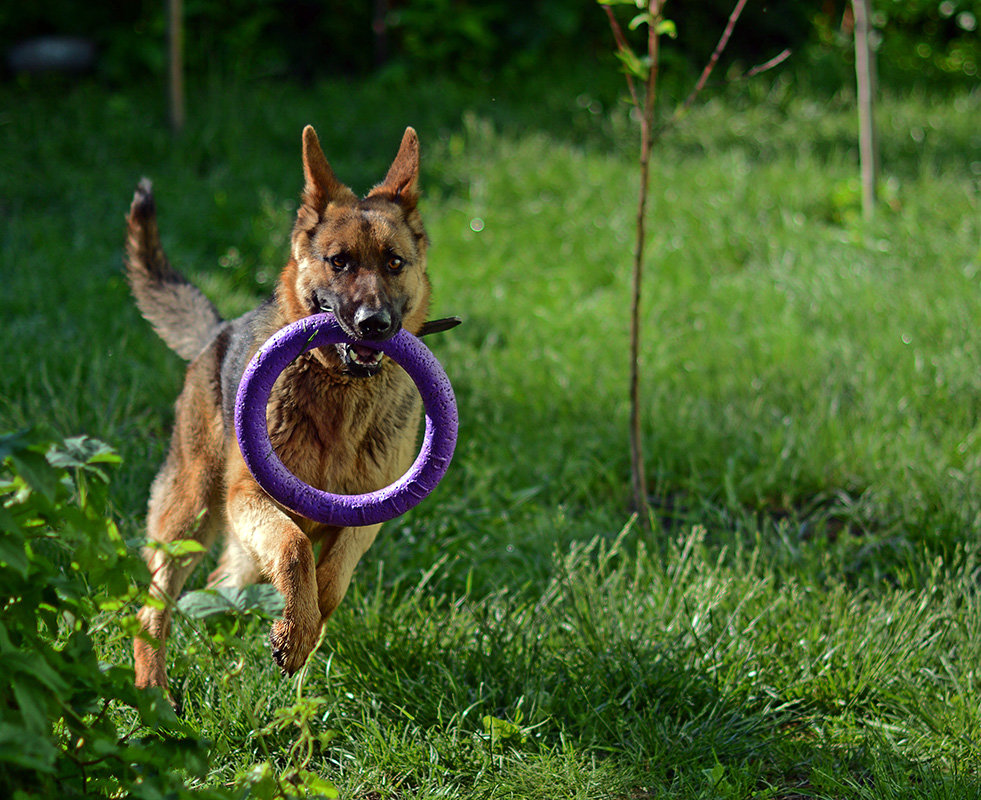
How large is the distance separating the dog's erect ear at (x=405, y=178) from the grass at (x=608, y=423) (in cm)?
143

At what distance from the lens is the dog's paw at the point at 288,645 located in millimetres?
2699

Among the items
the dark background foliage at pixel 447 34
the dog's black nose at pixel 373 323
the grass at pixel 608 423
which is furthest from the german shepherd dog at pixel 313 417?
the dark background foliage at pixel 447 34

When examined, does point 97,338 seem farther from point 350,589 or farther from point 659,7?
point 659,7

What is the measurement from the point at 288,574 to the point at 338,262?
38.4 inches

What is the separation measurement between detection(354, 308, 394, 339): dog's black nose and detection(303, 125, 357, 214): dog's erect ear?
2.10ft

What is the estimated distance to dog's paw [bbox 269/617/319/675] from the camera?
2.70m

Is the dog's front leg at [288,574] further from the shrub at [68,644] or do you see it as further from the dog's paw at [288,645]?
the shrub at [68,644]

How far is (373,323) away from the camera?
8.94 feet

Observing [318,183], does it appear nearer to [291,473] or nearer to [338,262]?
[338,262]

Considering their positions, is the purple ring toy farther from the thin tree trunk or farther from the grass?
the thin tree trunk

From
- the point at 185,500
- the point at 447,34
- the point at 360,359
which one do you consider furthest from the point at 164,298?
the point at 447,34

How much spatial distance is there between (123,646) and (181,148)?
6495mm

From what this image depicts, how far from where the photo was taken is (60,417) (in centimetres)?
450

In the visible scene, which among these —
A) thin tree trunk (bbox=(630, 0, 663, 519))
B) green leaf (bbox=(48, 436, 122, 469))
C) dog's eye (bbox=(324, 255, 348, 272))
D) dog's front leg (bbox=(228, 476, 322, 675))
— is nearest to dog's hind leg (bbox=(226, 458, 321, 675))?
dog's front leg (bbox=(228, 476, 322, 675))
